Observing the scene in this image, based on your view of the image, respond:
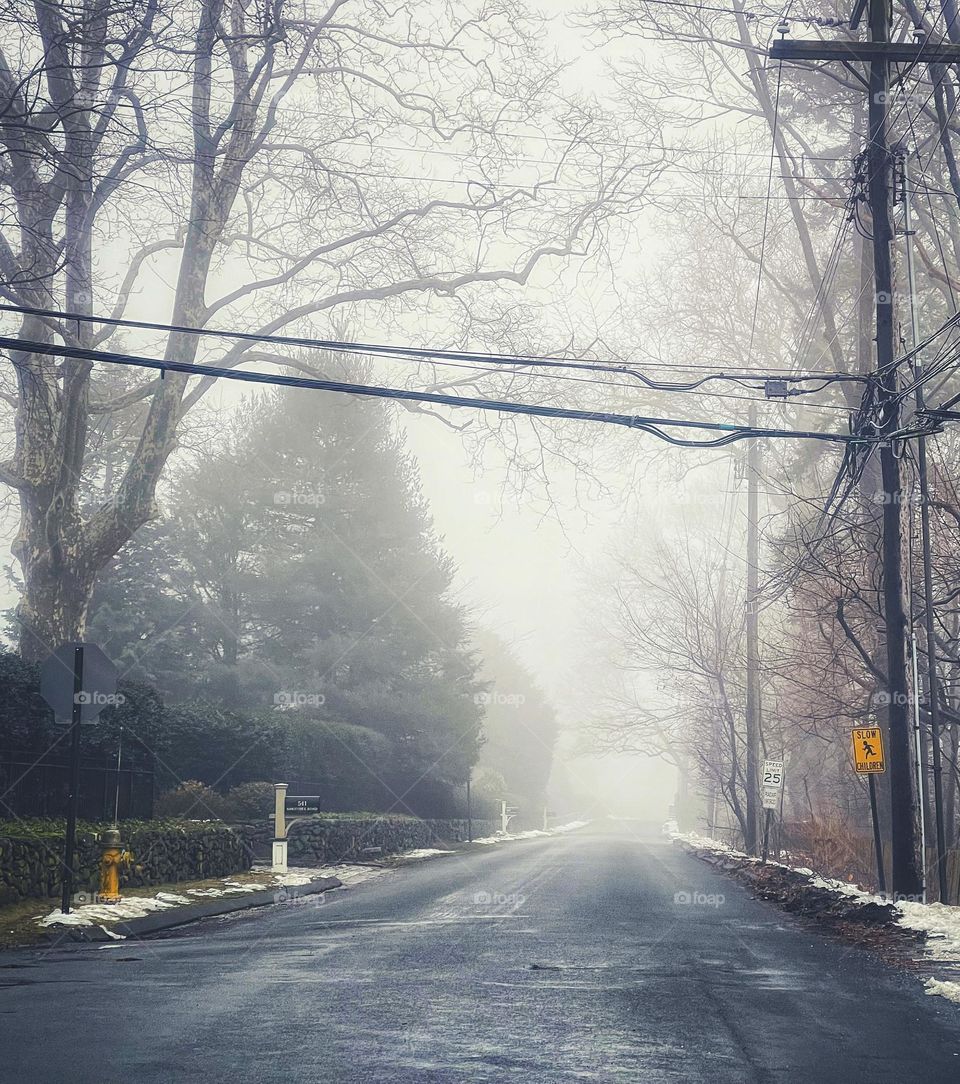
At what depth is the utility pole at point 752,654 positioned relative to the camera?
2988 cm

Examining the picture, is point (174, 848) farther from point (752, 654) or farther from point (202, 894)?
point (752, 654)

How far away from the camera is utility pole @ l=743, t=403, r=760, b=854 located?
1176 inches

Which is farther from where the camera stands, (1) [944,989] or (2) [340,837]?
(2) [340,837]

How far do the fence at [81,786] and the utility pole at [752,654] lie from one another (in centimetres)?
1474

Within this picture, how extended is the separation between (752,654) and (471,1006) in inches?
853

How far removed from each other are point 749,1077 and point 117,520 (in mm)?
18888

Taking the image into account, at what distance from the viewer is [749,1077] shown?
657 centimetres

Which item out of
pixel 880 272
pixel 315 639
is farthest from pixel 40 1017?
pixel 315 639
